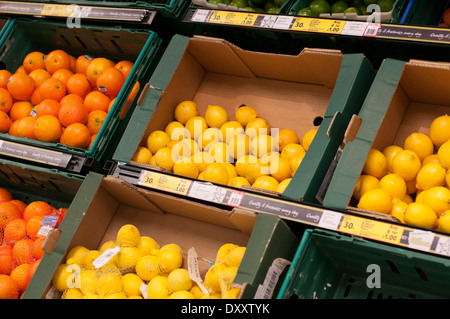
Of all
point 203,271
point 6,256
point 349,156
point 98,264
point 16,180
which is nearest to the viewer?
point 349,156

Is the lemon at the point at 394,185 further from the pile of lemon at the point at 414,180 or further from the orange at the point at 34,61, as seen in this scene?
the orange at the point at 34,61

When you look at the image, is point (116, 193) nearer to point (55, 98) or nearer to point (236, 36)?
point (55, 98)

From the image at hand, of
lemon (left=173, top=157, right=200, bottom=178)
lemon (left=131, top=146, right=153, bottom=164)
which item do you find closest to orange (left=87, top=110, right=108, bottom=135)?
lemon (left=131, top=146, right=153, bottom=164)

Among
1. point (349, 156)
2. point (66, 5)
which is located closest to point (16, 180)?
point (66, 5)

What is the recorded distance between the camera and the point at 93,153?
2334 millimetres

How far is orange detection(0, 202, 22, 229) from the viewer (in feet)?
8.31

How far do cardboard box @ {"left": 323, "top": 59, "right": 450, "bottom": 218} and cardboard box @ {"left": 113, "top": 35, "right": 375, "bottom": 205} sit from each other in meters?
0.11

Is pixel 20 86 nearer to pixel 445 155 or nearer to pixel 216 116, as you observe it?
pixel 216 116

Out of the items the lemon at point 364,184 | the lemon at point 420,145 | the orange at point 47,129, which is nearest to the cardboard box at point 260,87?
the lemon at point 364,184

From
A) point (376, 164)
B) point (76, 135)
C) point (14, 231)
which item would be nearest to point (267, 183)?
point (376, 164)

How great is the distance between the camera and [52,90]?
2.81 metres

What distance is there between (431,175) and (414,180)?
0.43 ft

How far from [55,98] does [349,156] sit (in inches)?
70.1

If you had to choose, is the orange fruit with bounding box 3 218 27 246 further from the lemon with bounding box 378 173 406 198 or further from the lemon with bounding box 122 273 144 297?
the lemon with bounding box 378 173 406 198
